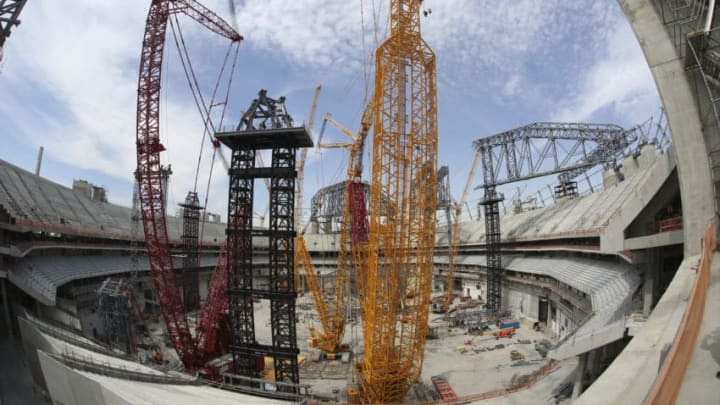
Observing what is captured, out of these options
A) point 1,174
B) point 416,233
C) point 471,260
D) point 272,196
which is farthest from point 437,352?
point 1,174

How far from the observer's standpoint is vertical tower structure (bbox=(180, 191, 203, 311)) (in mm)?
45344

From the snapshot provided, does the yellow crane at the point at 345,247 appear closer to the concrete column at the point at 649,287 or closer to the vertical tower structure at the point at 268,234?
the vertical tower structure at the point at 268,234

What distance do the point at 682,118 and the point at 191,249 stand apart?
160ft

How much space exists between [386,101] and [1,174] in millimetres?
35877

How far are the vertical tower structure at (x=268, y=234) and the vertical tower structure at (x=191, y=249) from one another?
2891 cm

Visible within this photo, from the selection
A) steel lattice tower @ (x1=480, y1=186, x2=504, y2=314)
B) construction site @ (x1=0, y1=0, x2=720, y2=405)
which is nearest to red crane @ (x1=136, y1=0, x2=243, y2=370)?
construction site @ (x1=0, y1=0, x2=720, y2=405)

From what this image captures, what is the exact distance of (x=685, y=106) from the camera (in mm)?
12156

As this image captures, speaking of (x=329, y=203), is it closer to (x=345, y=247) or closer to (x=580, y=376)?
(x=345, y=247)

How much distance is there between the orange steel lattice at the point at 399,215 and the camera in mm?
19094

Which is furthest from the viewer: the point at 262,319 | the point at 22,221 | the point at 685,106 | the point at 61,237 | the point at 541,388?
the point at 262,319

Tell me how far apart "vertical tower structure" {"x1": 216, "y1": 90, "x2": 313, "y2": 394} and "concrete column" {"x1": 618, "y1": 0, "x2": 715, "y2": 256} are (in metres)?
15.2

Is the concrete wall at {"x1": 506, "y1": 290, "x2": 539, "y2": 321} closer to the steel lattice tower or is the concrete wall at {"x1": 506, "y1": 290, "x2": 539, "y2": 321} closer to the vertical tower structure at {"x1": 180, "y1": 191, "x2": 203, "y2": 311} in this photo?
the steel lattice tower

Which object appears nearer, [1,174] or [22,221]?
[22,221]

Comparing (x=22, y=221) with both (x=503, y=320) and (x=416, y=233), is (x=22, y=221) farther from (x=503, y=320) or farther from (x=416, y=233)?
(x=503, y=320)
